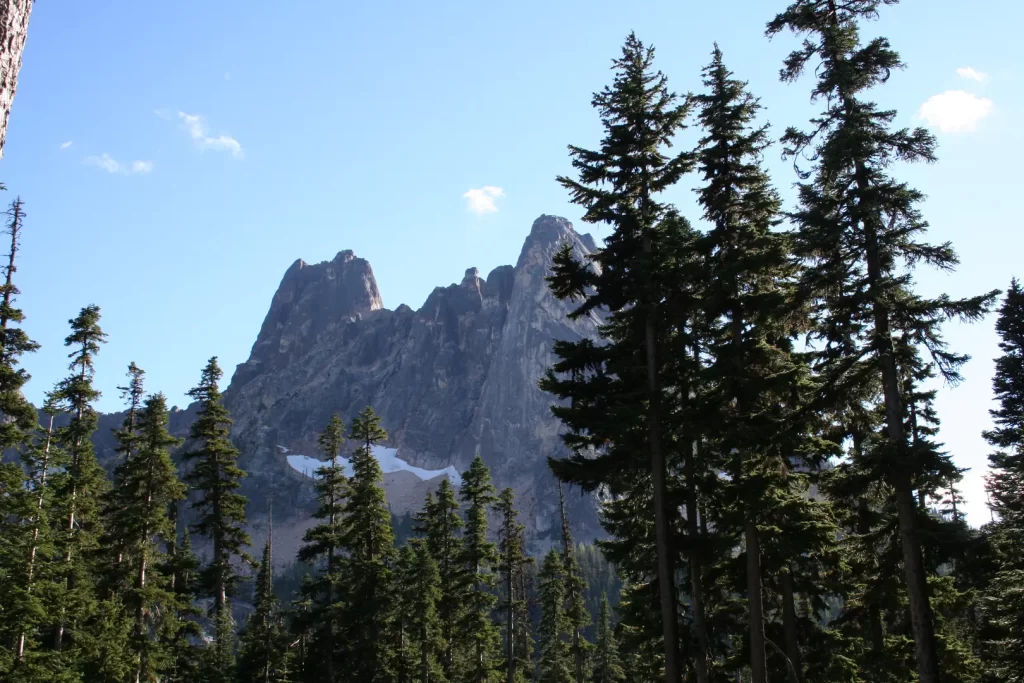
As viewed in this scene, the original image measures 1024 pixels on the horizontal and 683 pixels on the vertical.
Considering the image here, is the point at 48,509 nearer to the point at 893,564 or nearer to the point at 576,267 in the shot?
the point at 576,267

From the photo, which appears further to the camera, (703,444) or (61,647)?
(61,647)

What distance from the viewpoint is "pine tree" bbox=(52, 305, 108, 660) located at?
85.9 feet

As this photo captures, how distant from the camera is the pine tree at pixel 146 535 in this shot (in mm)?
29062

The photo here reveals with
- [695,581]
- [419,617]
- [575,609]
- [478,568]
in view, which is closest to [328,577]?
[419,617]

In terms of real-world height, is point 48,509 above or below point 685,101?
below

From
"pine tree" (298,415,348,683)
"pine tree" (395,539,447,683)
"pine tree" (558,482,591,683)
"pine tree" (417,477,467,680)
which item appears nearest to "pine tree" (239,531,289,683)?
"pine tree" (298,415,348,683)

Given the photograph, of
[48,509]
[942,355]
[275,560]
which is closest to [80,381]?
[48,509]

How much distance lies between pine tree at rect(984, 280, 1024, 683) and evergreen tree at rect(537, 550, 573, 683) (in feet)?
83.4

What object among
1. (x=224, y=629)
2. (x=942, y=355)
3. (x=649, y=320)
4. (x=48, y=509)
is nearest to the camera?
(x=942, y=355)

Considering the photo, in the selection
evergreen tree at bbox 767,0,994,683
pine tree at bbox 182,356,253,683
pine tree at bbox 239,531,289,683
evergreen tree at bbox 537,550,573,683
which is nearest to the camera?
evergreen tree at bbox 767,0,994,683

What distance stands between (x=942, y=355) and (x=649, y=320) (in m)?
6.06

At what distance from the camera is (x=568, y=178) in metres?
18.7

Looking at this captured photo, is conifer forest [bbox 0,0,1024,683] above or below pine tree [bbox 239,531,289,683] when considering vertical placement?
above

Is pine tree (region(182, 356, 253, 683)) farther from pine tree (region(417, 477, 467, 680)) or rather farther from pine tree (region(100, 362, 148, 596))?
pine tree (region(417, 477, 467, 680))
